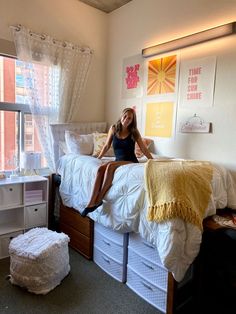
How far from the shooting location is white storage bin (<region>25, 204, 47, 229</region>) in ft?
8.56

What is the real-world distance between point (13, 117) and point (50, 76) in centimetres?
68

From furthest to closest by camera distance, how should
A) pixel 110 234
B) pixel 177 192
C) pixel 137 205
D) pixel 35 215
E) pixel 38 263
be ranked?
1. pixel 35 215
2. pixel 110 234
3. pixel 38 263
4. pixel 137 205
5. pixel 177 192

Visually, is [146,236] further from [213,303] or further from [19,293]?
[19,293]

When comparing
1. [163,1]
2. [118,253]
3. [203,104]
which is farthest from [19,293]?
[163,1]

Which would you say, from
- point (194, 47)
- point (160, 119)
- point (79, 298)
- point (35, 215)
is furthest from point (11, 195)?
point (194, 47)

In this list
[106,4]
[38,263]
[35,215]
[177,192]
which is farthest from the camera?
[106,4]

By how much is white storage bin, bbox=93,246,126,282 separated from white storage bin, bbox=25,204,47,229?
0.73 m

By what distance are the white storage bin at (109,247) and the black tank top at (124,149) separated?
777 mm

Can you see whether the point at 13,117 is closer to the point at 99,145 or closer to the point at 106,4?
the point at 99,145

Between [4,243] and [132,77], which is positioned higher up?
[132,77]

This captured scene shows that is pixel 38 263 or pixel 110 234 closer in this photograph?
pixel 38 263

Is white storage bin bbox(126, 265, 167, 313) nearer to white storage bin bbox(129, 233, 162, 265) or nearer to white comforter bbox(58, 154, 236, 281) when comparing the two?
white storage bin bbox(129, 233, 162, 265)

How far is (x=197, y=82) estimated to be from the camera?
2566 millimetres

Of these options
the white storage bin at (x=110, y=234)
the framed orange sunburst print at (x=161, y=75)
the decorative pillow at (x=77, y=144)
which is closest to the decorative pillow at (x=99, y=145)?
the decorative pillow at (x=77, y=144)
